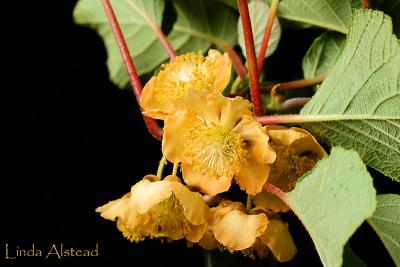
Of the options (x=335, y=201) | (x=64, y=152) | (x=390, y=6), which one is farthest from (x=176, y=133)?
(x=64, y=152)

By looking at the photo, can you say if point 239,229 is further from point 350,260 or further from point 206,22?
point 206,22

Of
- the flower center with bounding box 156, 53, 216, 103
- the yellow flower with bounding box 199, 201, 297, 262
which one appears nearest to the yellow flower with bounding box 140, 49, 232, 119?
the flower center with bounding box 156, 53, 216, 103

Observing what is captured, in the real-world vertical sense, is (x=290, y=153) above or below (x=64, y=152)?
above

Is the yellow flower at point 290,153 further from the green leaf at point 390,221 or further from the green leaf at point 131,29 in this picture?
the green leaf at point 131,29

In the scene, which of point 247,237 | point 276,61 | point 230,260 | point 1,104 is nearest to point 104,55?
point 1,104

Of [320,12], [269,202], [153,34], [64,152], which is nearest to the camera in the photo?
[269,202]
